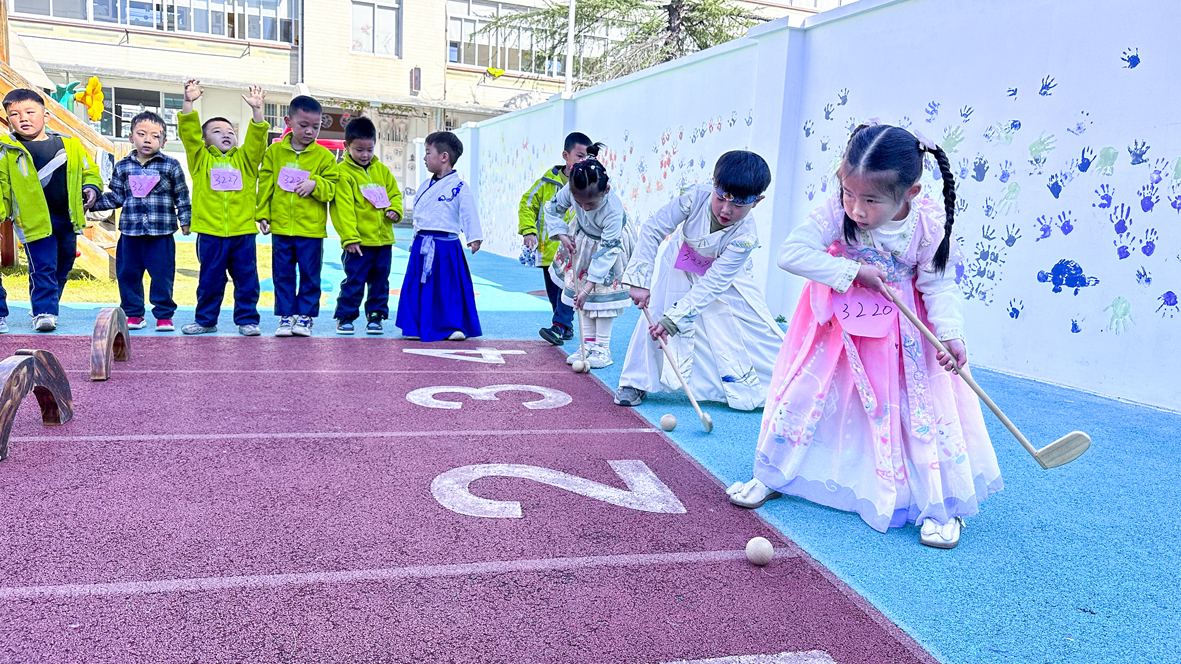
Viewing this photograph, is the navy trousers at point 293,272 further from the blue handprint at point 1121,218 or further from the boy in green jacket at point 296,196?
the blue handprint at point 1121,218

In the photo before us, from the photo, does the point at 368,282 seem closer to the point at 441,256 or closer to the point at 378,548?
the point at 441,256

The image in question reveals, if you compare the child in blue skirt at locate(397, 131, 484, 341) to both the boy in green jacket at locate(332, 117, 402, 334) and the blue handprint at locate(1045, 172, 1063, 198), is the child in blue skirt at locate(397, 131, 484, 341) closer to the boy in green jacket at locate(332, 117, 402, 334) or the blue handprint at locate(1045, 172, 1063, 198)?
the boy in green jacket at locate(332, 117, 402, 334)

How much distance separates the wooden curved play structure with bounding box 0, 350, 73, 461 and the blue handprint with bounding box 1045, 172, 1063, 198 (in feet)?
20.9

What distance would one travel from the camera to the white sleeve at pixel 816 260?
3.05m

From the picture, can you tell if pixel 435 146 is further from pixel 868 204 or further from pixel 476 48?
pixel 476 48

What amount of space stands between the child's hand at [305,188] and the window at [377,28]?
2059 cm

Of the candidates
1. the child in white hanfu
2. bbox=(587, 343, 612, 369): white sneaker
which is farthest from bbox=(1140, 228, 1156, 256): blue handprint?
bbox=(587, 343, 612, 369): white sneaker

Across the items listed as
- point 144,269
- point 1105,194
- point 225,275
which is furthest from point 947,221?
point 144,269

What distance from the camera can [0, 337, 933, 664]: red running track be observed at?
230cm

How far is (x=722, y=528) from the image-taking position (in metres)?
3.23

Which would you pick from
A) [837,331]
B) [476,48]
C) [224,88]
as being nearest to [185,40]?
[224,88]

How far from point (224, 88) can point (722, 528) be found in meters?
25.6

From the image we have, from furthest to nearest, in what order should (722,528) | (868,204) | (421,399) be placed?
(421,399), (722,528), (868,204)

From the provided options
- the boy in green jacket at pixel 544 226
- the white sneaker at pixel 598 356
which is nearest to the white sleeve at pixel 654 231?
the white sneaker at pixel 598 356
